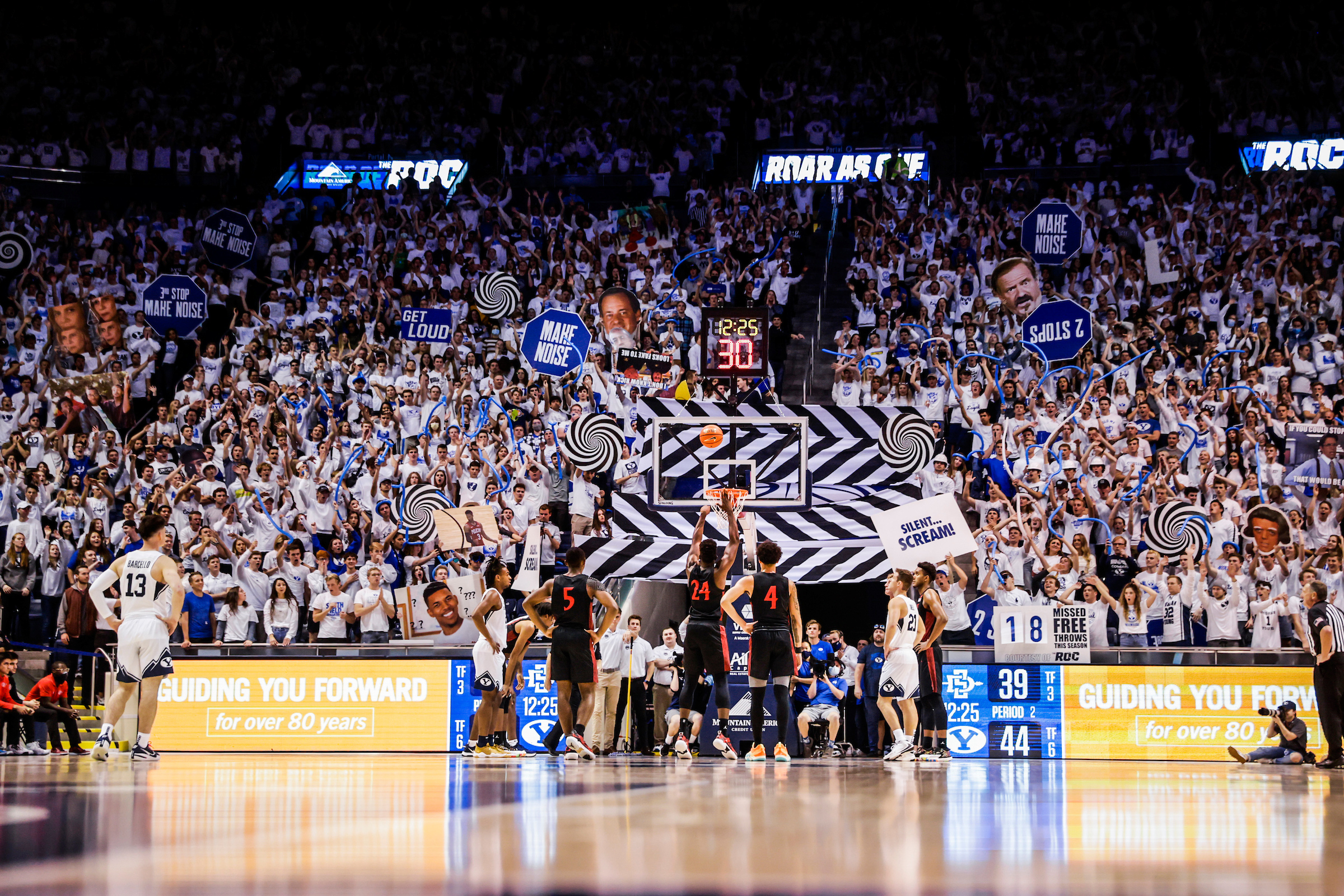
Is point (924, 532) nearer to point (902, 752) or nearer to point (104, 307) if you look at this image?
point (902, 752)

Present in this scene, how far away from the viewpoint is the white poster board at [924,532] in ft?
60.8

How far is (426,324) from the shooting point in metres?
25.5

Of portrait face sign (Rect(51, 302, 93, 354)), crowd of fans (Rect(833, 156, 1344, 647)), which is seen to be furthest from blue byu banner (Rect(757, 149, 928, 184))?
portrait face sign (Rect(51, 302, 93, 354))

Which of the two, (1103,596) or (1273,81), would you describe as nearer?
(1103,596)

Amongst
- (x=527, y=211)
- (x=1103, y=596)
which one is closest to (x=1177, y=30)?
(x=527, y=211)

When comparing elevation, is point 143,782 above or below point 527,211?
below

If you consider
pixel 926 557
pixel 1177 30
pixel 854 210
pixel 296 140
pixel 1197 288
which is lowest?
pixel 926 557

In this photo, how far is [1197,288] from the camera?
25.1 metres

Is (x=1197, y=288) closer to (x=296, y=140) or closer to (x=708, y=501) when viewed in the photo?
(x=708, y=501)

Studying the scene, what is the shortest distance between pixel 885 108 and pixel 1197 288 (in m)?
11.4

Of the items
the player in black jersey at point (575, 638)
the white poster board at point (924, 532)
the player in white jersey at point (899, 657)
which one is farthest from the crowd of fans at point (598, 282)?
the player in black jersey at point (575, 638)

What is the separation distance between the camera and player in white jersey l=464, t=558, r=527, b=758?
16.4 metres

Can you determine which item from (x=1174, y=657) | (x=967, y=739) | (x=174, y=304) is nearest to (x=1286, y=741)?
(x=1174, y=657)

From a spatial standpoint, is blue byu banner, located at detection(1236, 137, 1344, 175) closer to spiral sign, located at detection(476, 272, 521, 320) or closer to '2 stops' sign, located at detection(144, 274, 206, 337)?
spiral sign, located at detection(476, 272, 521, 320)
